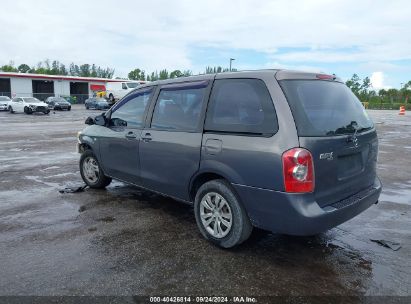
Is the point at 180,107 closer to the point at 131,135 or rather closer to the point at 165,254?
the point at 131,135

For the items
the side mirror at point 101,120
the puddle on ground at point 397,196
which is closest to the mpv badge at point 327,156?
the puddle on ground at point 397,196

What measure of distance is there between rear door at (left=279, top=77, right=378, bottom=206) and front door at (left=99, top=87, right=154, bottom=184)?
2318 millimetres

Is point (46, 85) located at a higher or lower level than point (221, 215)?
higher

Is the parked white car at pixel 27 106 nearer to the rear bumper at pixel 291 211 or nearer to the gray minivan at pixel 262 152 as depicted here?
the gray minivan at pixel 262 152

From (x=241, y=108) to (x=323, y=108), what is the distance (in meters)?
0.84

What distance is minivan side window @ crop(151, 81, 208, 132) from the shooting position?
439 centimetres

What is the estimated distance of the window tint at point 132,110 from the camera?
5.25 m

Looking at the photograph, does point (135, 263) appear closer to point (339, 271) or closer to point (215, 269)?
point (215, 269)

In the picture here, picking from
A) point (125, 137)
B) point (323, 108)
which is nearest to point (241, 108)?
point (323, 108)

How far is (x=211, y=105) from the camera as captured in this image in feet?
13.8

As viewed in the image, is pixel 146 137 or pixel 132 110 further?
pixel 132 110

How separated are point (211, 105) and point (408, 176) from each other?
18.5 feet

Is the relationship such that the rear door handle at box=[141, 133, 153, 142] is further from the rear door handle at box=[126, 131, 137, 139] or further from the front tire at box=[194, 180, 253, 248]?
the front tire at box=[194, 180, 253, 248]

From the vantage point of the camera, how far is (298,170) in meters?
3.38
